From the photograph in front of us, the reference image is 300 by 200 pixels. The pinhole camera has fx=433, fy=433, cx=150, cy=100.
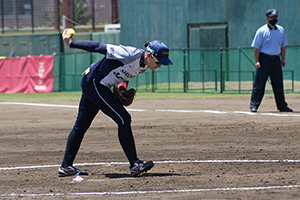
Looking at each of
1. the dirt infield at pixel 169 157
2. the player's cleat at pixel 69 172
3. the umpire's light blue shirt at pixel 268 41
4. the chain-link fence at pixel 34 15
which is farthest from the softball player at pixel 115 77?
the chain-link fence at pixel 34 15

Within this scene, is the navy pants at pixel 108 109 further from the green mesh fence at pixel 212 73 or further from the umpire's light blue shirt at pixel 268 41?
the green mesh fence at pixel 212 73

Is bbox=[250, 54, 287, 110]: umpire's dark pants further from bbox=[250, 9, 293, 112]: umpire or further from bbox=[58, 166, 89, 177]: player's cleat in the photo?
bbox=[58, 166, 89, 177]: player's cleat

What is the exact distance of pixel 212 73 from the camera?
20156 millimetres

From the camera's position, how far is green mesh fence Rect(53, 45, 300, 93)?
759 inches

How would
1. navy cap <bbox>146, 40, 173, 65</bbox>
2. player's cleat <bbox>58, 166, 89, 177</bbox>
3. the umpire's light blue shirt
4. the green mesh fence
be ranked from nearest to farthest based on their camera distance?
1. navy cap <bbox>146, 40, 173, 65</bbox>
2. player's cleat <bbox>58, 166, 89, 177</bbox>
3. the umpire's light blue shirt
4. the green mesh fence

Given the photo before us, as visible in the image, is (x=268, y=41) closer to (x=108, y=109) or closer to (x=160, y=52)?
(x=160, y=52)

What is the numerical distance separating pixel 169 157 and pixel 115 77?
1689mm

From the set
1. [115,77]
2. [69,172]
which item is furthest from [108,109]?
[69,172]

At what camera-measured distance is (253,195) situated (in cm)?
426

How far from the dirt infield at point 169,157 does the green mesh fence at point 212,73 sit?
326 inches

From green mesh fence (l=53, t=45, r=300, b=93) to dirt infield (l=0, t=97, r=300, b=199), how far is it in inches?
326

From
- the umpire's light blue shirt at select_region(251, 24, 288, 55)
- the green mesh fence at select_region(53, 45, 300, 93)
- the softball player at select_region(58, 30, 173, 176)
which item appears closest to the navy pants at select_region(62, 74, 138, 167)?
the softball player at select_region(58, 30, 173, 176)

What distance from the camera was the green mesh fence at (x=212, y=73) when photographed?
19.3 m

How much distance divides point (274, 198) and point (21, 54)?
92.4 feet
